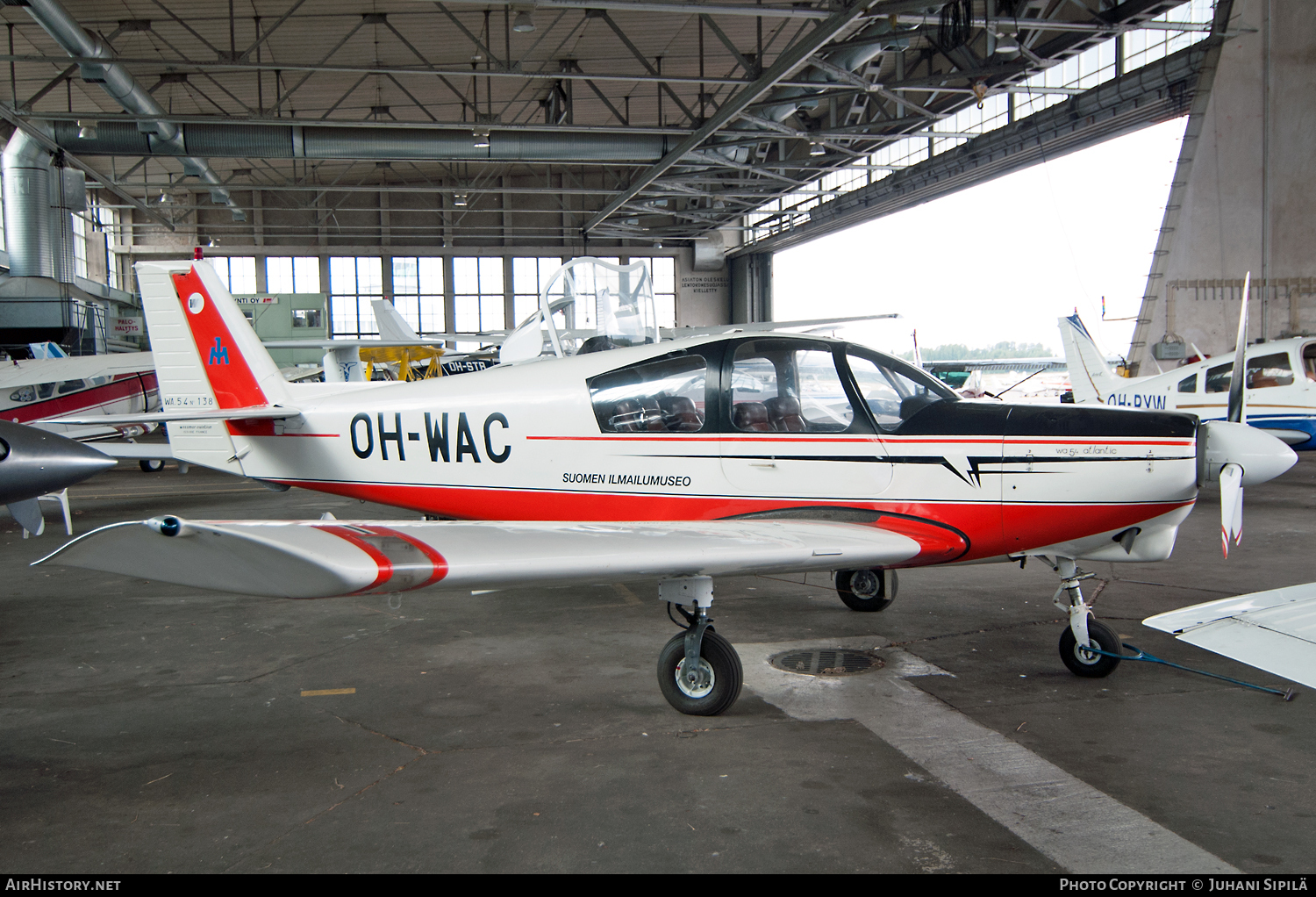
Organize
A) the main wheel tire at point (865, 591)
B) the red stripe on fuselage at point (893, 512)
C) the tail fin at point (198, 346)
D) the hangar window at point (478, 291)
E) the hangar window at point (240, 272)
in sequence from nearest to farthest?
the red stripe on fuselage at point (893, 512) < the main wheel tire at point (865, 591) < the tail fin at point (198, 346) < the hangar window at point (240, 272) < the hangar window at point (478, 291)

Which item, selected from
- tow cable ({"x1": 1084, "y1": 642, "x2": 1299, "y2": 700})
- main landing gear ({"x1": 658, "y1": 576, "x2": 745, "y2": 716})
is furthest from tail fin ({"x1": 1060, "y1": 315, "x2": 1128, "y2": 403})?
main landing gear ({"x1": 658, "y1": 576, "x2": 745, "y2": 716})

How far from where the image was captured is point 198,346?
6.75 metres

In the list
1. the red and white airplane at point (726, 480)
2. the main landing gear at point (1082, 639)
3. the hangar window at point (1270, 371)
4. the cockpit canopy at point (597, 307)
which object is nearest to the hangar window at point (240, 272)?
the cockpit canopy at point (597, 307)

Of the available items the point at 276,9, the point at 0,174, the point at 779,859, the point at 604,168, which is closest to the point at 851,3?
the point at 276,9

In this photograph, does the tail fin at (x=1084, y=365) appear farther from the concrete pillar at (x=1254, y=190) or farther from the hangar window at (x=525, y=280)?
the hangar window at (x=525, y=280)

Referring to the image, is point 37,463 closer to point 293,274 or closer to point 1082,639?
point 1082,639

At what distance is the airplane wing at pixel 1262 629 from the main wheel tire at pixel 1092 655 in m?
1.88

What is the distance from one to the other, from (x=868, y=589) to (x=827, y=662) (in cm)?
115

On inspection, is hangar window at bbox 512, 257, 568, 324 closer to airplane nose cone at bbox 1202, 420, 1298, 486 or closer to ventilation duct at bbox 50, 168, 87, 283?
ventilation duct at bbox 50, 168, 87, 283

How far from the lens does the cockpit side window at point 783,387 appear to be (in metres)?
4.37

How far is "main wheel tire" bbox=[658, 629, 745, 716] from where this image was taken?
3844 millimetres

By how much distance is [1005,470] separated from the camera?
4043mm

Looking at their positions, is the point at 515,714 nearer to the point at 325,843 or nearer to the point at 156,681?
the point at 325,843

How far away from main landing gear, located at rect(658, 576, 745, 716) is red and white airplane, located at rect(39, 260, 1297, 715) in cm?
1
